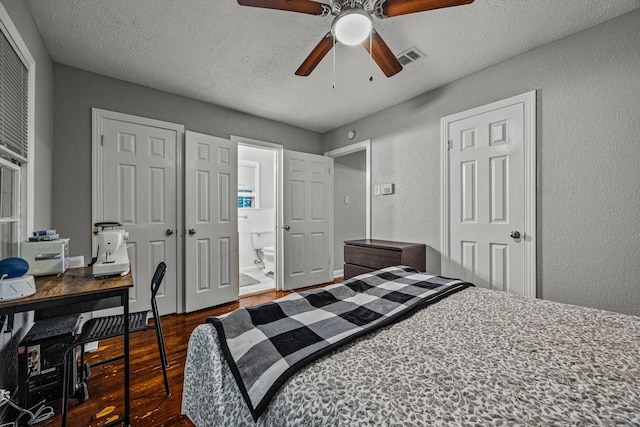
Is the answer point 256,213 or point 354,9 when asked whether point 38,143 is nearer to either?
point 354,9

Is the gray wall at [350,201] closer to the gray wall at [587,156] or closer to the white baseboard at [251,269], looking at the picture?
the white baseboard at [251,269]

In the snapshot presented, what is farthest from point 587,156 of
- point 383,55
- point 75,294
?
point 75,294

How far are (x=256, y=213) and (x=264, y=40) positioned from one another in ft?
11.5

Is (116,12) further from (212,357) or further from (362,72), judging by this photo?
(212,357)

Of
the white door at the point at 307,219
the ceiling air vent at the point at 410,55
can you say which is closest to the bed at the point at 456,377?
the ceiling air vent at the point at 410,55

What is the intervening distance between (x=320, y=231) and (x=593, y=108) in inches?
125

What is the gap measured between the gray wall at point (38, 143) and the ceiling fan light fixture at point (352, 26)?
5.79ft

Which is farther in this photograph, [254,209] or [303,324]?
[254,209]

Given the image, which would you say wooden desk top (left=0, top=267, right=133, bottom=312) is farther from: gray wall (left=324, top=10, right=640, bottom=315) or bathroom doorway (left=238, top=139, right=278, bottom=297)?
bathroom doorway (left=238, top=139, right=278, bottom=297)

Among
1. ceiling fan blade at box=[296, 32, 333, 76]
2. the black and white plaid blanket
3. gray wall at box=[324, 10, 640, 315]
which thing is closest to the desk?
the black and white plaid blanket

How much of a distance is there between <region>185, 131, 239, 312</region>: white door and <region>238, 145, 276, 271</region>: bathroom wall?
1.73 meters

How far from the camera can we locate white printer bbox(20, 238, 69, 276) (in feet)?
4.96

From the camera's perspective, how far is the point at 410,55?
7.57 ft

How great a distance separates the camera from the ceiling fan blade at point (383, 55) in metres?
1.67
